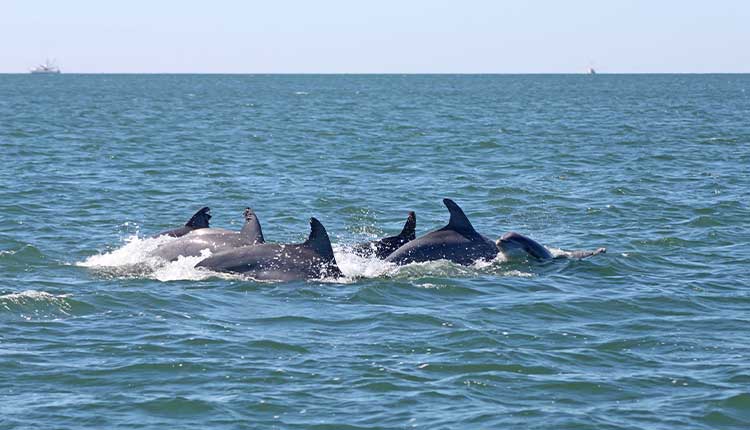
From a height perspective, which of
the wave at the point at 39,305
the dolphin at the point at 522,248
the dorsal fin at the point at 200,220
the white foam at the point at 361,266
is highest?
the dorsal fin at the point at 200,220

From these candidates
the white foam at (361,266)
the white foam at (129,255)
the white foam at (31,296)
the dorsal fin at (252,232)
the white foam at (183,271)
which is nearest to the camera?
the white foam at (31,296)

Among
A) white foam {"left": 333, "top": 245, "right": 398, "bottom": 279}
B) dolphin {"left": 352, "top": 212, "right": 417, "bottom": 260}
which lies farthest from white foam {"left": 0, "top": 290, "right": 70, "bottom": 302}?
dolphin {"left": 352, "top": 212, "right": 417, "bottom": 260}

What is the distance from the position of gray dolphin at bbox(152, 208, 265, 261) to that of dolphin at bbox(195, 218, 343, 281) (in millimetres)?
833

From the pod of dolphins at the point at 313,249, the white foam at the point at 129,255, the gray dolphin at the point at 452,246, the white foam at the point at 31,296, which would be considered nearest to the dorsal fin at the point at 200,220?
the pod of dolphins at the point at 313,249

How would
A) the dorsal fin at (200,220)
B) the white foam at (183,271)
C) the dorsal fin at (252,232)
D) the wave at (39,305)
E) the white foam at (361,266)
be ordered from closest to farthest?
1. the wave at (39,305)
2. the white foam at (183,271)
3. the white foam at (361,266)
4. the dorsal fin at (252,232)
5. the dorsal fin at (200,220)

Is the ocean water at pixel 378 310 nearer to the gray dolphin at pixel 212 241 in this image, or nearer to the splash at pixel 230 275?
the splash at pixel 230 275

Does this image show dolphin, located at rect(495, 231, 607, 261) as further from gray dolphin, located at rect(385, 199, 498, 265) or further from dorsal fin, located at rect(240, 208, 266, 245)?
dorsal fin, located at rect(240, 208, 266, 245)

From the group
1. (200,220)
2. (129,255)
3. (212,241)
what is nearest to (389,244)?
(212,241)

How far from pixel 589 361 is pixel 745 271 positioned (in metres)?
7.24

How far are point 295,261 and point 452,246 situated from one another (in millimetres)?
3029

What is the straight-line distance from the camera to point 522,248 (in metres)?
20.5

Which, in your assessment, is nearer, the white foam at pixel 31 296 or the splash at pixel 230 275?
the white foam at pixel 31 296

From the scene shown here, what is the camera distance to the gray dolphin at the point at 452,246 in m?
19.9

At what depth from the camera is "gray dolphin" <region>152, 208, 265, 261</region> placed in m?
19.7
